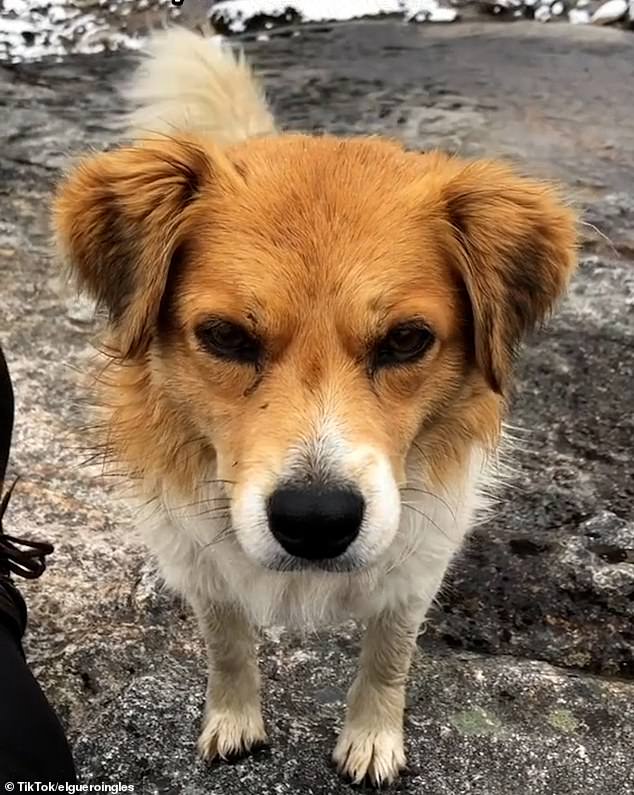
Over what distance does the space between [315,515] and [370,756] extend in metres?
1.16

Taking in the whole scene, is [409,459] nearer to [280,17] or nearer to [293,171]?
[293,171]

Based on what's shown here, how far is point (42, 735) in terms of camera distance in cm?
232

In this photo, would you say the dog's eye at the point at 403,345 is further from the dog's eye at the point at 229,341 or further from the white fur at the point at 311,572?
the white fur at the point at 311,572

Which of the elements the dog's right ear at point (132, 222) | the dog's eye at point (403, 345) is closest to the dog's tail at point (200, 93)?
the dog's right ear at point (132, 222)

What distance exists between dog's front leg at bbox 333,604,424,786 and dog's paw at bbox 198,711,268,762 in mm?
261

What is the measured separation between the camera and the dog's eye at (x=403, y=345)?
2.35 metres

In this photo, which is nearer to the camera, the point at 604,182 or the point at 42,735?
the point at 42,735

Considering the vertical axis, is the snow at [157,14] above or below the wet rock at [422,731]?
above

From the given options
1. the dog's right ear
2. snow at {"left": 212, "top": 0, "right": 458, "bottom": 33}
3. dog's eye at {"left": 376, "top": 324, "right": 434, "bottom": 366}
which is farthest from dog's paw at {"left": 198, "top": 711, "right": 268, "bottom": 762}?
snow at {"left": 212, "top": 0, "right": 458, "bottom": 33}

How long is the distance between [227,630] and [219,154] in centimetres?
139

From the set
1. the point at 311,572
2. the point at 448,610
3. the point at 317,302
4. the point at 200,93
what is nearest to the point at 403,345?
the point at 317,302

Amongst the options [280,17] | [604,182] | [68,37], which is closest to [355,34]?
[280,17]

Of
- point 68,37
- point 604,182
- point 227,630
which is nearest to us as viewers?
point 227,630

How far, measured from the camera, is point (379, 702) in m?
3.06
